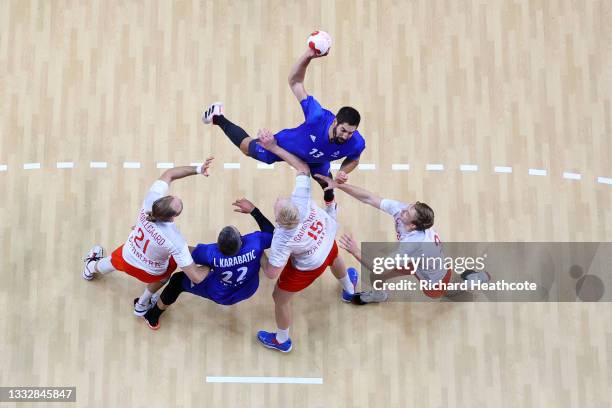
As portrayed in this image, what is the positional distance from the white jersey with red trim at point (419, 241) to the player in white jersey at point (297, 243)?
79cm

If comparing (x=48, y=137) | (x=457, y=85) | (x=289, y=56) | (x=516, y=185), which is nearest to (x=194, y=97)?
(x=289, y=56)

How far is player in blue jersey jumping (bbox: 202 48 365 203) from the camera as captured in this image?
22.9 ft

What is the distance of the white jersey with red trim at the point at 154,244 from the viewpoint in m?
6.90

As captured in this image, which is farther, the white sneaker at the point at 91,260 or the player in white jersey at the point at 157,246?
the white sneaker at the point at 91,260

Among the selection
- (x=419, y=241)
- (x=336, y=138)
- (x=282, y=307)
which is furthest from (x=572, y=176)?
(x=282, y=307)

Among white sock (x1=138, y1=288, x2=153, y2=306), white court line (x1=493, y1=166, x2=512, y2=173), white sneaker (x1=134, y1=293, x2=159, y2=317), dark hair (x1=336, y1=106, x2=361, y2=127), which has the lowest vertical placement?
white sneaker (x1=134, y1=293, x2=159, y2=317)

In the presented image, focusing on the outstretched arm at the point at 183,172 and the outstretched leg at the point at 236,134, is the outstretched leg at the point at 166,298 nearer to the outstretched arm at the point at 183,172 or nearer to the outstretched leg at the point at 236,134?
the outstretched arm at the point at 183,172

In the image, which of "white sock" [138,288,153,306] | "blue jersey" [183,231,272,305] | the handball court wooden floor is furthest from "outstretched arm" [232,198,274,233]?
"white sock" [138,288,153,306]

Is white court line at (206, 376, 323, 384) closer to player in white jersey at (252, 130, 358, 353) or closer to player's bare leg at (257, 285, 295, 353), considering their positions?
player's bare leg at (257, 285, 295, 353)

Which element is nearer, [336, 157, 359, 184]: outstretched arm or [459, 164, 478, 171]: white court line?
[336, 157, 359, 184]: outstretched arm

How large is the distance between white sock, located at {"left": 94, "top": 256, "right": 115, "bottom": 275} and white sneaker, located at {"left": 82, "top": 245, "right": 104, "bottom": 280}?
14cm

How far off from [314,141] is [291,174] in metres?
1.54

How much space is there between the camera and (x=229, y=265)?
6883 mm

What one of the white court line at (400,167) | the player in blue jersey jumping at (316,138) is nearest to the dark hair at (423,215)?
the player in blue jersey jumping at (316,138)
